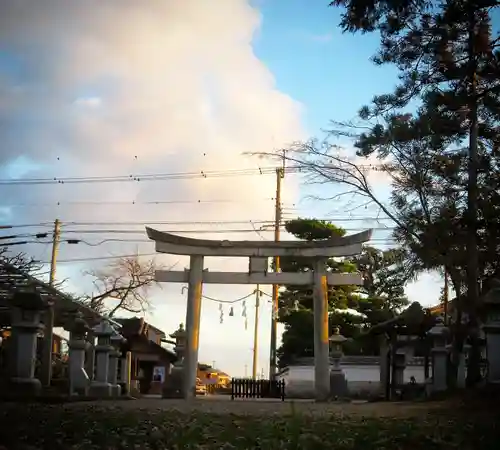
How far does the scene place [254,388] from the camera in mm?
23906

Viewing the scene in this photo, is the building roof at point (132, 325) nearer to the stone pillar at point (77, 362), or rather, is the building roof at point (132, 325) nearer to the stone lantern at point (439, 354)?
the stone pillar at point (77, 362)

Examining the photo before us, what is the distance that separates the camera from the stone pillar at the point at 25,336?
41.1 feet

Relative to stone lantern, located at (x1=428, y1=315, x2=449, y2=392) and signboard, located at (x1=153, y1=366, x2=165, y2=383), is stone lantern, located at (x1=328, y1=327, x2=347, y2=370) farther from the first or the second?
signboard, located at (x1=153, y1=366, x2=165, y2=383)

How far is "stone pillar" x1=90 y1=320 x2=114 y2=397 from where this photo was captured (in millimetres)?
19109

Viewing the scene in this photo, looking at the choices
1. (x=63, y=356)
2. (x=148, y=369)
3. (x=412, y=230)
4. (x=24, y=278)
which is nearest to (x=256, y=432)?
(x=412, y=230)

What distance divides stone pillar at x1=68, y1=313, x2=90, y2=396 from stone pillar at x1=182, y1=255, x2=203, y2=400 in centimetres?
374

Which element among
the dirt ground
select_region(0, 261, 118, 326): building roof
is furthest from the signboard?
the dirt ground

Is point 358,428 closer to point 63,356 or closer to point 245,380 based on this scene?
point 245,380

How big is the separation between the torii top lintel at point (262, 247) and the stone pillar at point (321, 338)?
0.60 m

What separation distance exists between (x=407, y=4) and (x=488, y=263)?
7033 mm

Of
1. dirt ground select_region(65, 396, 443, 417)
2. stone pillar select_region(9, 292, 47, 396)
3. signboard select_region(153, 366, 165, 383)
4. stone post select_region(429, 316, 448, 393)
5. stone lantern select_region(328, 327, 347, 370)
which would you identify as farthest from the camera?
signboard select_region(153, 366, 165, 383)

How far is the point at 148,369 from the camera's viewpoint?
36.8 meters

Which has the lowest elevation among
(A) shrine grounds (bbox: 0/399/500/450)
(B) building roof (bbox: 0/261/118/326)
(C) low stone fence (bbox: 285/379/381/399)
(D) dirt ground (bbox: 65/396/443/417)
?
(C) low stone fence (bbox: 285/379/381/399)

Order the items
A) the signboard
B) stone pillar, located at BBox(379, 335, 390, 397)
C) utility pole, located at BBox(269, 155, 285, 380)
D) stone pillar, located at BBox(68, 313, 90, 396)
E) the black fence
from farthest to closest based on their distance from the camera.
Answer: the signboard
utility pole, located at BBox(269, 155, 285, 380)
the black fence
stone pillar, located at BBox(379, 335, 390, 397)
stone pillar, located at BBox(68, 313, 90, 396)
